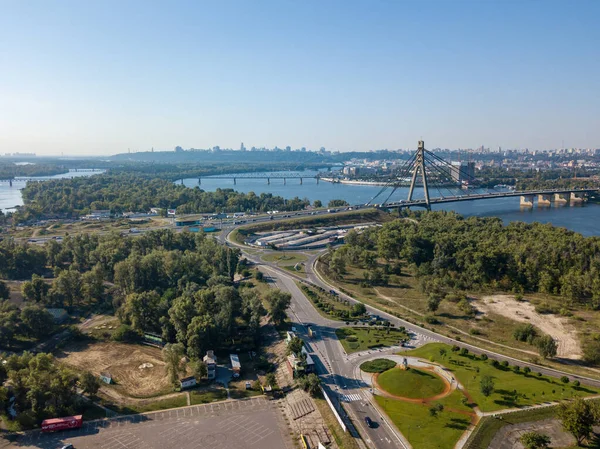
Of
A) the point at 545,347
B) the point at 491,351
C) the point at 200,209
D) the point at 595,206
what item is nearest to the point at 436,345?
the point at 491,351

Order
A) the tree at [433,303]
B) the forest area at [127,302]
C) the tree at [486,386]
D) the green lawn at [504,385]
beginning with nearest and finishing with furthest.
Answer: the tree at [486,386] → the green lawn at [504,385] → the forest area at [127,302] → the tree at [433,303]

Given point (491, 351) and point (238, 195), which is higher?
point (238, 195)

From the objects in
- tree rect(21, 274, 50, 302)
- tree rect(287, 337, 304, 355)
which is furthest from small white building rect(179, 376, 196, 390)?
tree rect(21, 274, 50, 302)

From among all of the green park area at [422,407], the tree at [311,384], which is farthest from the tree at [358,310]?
the tree at [311,384]

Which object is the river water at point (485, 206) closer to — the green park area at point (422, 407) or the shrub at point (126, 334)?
the green park area at point (422, 407)

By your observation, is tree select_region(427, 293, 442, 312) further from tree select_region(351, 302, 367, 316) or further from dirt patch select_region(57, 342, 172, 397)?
dirt patch select_region(57, 342, 172, 397)

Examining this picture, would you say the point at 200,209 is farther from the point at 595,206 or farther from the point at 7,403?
the point at 595,206

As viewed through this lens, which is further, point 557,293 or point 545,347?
point 557,293
